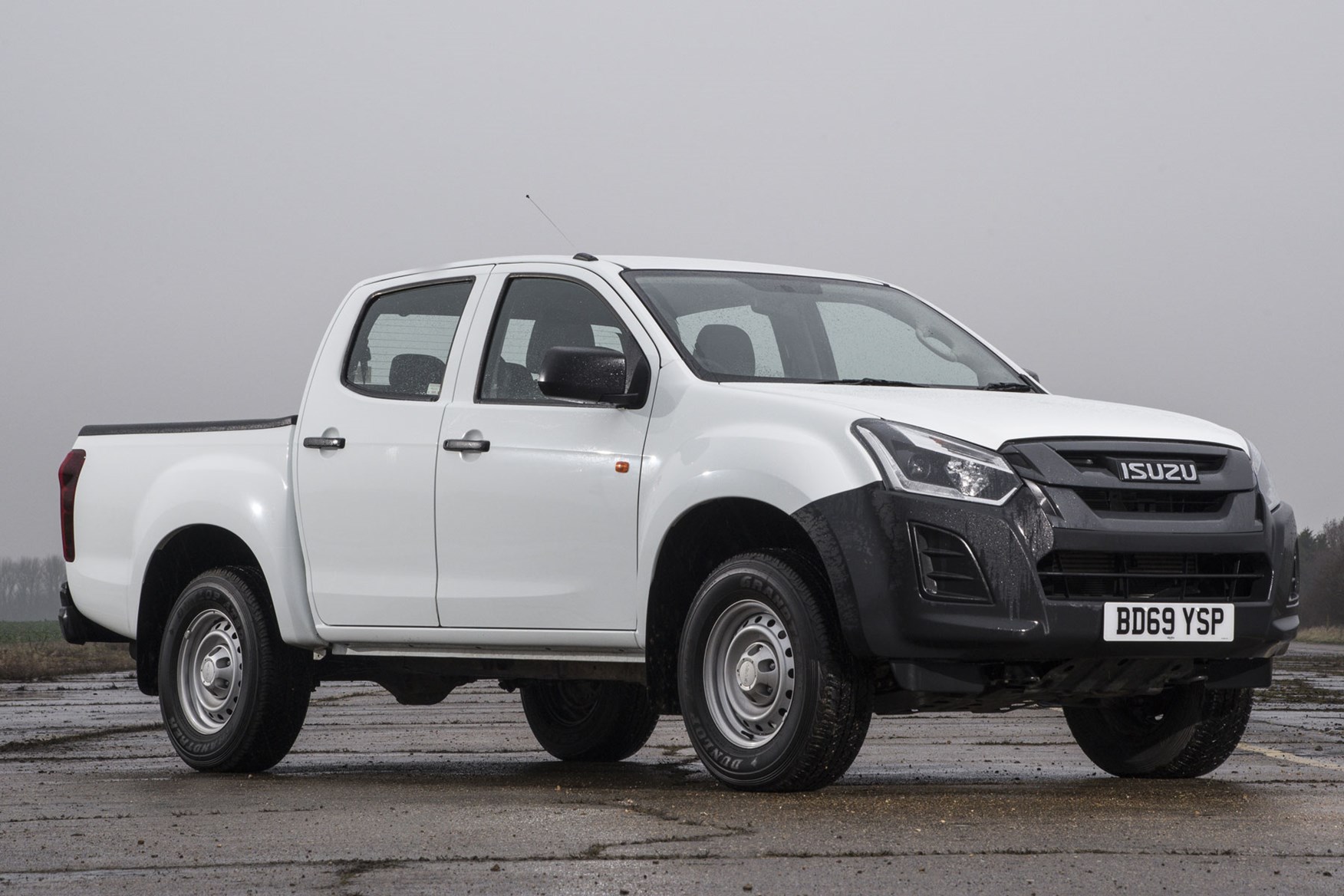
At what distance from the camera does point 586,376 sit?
23.5ft

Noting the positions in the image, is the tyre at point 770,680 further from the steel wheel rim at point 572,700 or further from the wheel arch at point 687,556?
the steel wheel rim at point 572,700

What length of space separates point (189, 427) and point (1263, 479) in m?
4.87

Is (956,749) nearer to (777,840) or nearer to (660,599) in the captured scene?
(660,599)

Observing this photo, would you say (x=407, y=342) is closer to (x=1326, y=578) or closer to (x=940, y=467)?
(x=940, y=467)

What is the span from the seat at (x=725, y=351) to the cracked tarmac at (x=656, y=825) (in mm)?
1572

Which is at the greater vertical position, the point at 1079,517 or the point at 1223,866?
the point at 1079,517

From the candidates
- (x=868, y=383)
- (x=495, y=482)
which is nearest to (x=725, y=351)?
(x=868, y=383)

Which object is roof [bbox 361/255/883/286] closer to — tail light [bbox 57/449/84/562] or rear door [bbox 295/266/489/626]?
rear door [bbox 295/266/489/626]

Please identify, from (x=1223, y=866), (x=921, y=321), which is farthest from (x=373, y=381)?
Result: (x=1223, y=866)

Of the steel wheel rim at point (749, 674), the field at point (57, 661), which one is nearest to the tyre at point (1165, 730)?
the steel wheel rim at point (749, 674)

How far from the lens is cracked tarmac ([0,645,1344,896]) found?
4.83 metres

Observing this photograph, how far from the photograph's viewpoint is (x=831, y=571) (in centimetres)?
648

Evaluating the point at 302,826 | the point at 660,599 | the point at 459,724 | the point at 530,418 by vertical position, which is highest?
the point at 530,418

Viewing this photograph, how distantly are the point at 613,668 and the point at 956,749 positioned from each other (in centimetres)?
280
